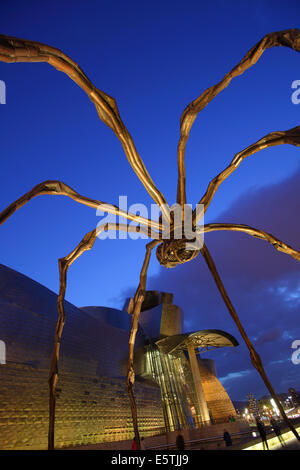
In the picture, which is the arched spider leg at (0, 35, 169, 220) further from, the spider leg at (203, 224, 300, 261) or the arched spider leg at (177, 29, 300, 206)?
the spider leg at (203, 224, 300, 261)

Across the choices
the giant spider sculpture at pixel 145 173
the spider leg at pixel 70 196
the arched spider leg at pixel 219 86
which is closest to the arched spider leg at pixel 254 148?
the giant spider sculpture at pixel 145 173

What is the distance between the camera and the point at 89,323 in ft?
62.5

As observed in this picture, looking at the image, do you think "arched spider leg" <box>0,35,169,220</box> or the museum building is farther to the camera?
the museum building

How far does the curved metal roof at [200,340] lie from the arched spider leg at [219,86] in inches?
792

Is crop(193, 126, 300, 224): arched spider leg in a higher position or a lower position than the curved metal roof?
lower

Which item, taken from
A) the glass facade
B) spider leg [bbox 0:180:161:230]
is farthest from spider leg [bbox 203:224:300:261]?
the glass facade

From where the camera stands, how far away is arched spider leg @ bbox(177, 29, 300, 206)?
2.46 metres

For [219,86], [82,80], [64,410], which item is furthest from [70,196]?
[64,410]

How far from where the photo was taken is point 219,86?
2.89 m

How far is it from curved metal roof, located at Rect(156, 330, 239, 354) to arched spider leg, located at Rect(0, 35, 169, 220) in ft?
67.3

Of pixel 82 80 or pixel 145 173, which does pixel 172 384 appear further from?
pixel 82 80

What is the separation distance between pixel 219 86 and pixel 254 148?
1092 millimetres

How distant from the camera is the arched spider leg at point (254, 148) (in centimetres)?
317

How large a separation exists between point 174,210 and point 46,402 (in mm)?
13323
